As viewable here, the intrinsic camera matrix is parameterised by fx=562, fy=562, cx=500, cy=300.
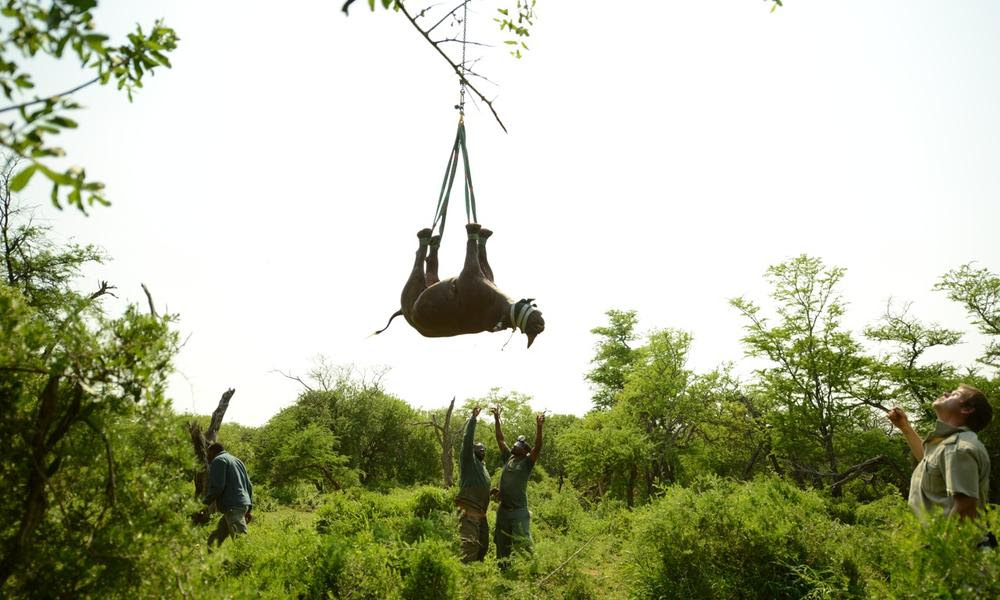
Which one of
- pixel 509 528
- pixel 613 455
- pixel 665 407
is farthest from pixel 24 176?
pixel 665 407

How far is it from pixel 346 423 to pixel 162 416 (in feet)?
95.3

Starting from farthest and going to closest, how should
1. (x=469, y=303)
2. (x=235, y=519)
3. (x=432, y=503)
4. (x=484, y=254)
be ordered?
(x=432, y=503), (x=235, y=519), (x=484, y=254), (x=469, y=303)

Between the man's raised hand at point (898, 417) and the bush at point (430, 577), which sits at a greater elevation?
the man's raised hand at point (898, 417)

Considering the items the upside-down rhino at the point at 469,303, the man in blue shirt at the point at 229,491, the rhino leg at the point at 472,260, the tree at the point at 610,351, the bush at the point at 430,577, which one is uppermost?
the tree at the point at 610,351

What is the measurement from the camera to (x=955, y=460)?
3.01m

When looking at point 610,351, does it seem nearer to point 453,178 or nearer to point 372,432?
point 372,432

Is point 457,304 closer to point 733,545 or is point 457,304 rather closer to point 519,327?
point 519,327

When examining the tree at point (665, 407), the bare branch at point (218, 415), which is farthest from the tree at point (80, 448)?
the tree at point (665, 407)

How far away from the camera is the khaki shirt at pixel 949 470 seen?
9.74ft

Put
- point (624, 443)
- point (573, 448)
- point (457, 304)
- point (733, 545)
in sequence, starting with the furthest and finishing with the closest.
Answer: point (573, 448) → point (624, 443) → point (733, 545) → point (457, 304)

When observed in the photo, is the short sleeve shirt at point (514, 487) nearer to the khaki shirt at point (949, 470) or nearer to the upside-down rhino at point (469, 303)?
the upside-down rhino at point (469, 303)

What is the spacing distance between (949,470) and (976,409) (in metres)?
0.52

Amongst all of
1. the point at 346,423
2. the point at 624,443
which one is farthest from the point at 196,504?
the point at 346,423

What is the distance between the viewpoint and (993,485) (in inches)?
626
